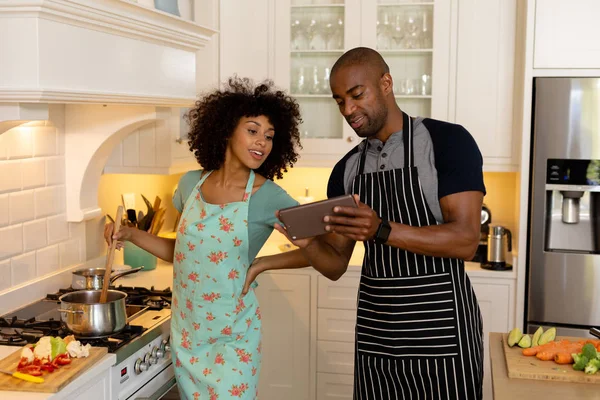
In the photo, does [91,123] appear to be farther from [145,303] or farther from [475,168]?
[475,168]

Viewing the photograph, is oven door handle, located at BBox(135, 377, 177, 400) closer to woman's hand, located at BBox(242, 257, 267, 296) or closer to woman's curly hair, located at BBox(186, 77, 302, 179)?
woman's hand, located at BBox(242, 257, 267, 296)

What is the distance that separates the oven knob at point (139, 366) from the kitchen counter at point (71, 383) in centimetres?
17

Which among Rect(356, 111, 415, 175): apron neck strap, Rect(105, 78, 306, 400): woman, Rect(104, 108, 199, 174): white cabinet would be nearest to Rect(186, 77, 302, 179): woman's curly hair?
Rect(105, 78, 306, 400): woman

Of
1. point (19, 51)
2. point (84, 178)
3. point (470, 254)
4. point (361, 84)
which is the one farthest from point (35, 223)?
point (470, 254)

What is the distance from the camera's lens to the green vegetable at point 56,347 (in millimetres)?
1894

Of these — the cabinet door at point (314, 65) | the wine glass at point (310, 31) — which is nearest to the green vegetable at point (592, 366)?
the cabinet door at point (314, 65)

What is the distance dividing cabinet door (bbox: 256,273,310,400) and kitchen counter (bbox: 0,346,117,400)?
1.61 metres

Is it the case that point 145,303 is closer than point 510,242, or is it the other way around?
point 145,303

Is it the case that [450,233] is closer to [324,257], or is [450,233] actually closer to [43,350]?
[324,257]

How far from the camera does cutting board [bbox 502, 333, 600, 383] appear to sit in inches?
71.0

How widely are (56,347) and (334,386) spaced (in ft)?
6.41

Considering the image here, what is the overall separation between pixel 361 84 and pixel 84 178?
4.08 feet

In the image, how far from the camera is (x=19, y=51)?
1.83 m

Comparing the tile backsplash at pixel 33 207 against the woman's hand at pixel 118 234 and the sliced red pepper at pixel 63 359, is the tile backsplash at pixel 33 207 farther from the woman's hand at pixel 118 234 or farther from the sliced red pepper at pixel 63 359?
the sliced red pepper at pixel 63 359
